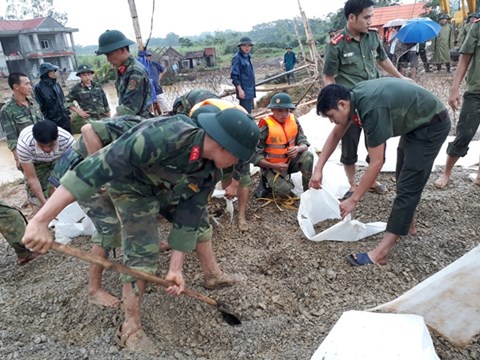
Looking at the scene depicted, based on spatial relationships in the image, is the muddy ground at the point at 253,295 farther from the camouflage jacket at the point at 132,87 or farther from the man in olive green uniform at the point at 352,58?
the camouflage jacket at the point at 132,87

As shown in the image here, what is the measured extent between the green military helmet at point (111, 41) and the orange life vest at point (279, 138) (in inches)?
56.0

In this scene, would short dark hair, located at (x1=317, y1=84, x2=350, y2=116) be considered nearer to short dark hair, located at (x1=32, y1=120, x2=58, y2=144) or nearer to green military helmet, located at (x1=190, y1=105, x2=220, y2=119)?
green military helmet, located at (x1=190, y1=105, x2=220, y2=119)

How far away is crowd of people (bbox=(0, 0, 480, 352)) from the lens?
1625mm

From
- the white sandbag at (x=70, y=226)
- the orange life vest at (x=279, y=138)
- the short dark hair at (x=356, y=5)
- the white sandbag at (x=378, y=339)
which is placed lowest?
the white sandbag at (x=378, y=339)

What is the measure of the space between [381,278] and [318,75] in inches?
288

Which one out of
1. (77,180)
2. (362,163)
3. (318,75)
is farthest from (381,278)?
(318,75)

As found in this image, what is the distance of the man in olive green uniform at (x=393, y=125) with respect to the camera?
224 centimetres

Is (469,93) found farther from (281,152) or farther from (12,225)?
(12,225)

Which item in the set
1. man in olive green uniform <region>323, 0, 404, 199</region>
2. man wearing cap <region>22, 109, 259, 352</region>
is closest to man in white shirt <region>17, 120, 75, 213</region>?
man wearing cap <region>22, 109, 259, 352</region>

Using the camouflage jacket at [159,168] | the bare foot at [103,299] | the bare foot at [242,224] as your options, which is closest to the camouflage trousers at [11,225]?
the bare foot at [103,299]

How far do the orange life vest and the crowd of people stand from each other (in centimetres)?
1

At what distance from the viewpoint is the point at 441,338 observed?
6.40ft

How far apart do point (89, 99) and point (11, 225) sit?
2.61 meters

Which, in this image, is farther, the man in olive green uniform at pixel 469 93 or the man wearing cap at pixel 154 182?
the man in olive green uniform at pixel 469 93
